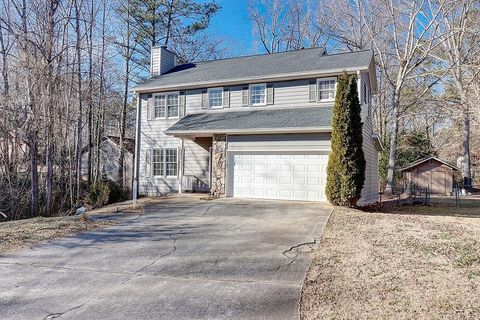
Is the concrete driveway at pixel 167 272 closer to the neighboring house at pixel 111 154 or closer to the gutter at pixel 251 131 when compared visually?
the gutter at pixel 251 131

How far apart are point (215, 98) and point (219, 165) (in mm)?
3621

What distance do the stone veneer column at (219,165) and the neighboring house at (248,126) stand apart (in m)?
0.04

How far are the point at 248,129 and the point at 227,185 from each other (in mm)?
2414

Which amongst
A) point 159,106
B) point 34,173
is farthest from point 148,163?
point 34,173

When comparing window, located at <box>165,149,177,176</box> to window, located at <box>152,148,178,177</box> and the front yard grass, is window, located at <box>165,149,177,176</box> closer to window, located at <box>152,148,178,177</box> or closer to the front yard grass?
window, located at <box>152,148,178,177</box>

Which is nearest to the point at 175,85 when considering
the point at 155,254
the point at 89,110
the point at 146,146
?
the point at 146,146

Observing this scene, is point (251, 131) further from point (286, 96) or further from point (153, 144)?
point (153, 144)

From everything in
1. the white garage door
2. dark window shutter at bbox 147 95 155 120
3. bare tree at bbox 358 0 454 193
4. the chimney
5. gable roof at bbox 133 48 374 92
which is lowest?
the white garage door

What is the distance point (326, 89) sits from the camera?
45.8 feet

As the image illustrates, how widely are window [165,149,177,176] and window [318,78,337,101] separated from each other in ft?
22.9

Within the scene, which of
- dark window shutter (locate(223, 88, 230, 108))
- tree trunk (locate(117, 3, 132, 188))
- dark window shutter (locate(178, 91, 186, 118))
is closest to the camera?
dark window shutter (locate(223, 88, 230, 108))

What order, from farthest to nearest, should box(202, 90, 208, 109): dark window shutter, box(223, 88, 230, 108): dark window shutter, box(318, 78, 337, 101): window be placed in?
1. box(202, 90, 208, 109): dark window shutter
2. box(223, 88, 230, 108): dark window shutter
3. box(318, 78, 337, 101): window

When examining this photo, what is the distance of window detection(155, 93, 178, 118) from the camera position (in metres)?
16.5

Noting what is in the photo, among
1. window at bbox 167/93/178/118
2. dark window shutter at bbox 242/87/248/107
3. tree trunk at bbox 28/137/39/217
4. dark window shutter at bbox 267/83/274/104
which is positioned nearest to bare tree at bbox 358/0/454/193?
dark window shutter at bbox 267/83/274/104
